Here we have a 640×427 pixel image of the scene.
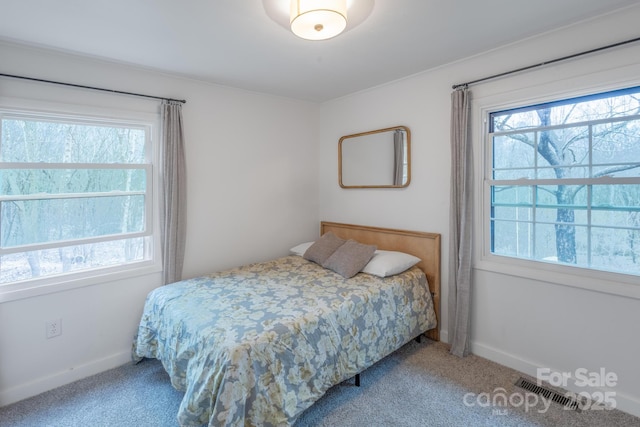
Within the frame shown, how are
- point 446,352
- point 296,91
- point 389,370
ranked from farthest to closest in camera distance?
point 296,91 < point 446,352 < point 389,370

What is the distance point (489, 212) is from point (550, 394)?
1276 mm

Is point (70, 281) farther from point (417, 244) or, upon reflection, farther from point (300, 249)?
point (417, 244)

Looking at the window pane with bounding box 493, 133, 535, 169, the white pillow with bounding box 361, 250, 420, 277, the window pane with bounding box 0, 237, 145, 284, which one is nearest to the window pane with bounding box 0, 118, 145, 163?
the window pane with bounding box 0, 237, 145, 284

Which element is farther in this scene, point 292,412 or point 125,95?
point 125,95

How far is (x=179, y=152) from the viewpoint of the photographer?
8.91ft

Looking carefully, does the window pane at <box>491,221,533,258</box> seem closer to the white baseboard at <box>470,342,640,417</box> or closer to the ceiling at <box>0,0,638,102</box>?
the white baseboard at <box>470,342,640,417</box>

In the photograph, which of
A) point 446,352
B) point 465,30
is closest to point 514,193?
point 465,30

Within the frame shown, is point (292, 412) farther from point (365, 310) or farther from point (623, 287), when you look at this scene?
point (623, 287)

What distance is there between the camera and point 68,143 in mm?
2377

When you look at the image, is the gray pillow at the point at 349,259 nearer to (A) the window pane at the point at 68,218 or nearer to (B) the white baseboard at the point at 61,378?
(A) the window pane at the point at 68,218

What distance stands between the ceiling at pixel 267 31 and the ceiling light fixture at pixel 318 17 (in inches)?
8.8

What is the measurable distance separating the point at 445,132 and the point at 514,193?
0.74m

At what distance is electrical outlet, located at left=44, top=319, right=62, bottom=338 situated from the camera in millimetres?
2271

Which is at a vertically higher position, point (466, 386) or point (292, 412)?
point (292, 412)
